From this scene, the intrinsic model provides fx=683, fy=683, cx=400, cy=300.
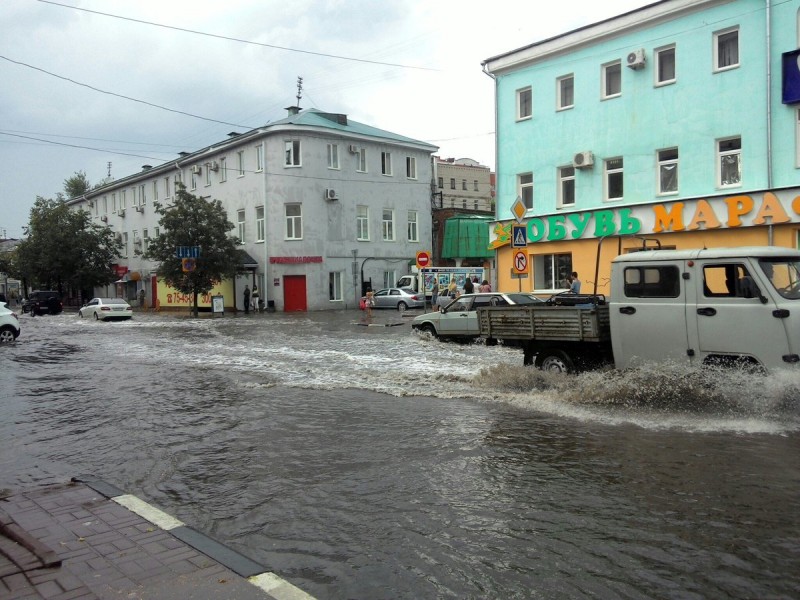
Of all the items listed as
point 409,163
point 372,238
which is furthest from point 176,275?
point 409,163

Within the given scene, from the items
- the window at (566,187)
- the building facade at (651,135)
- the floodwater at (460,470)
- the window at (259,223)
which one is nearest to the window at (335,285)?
the window at (259,223)

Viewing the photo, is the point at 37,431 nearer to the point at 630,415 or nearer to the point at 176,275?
the point at 630,415

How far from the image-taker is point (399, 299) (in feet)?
124

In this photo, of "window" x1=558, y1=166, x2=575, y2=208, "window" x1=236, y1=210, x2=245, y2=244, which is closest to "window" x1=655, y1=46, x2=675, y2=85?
"window" x1=558, y1=166, x2=575, y2=208

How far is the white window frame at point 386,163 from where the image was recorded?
152ft

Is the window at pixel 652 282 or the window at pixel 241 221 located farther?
the window at pixel 241 221

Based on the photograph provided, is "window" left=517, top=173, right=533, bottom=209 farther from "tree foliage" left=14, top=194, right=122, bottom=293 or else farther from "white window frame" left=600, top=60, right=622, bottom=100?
"tree foliage" left=14, top=194, right=122, bottom=293

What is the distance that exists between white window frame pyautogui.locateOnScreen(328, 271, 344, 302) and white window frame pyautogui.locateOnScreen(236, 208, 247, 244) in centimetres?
655

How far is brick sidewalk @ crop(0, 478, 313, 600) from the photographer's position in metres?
3.88

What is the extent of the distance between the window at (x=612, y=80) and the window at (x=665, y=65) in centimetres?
139

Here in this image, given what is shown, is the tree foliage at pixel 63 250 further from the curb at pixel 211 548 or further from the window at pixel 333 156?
the curb at pixel 211 548

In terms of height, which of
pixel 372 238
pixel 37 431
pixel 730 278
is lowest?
pixel 37 431

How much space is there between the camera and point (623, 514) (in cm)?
512

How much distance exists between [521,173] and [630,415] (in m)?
19.1
